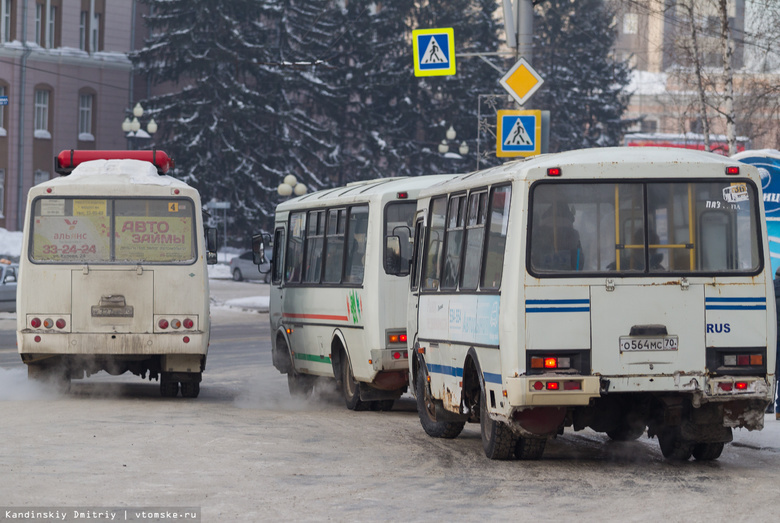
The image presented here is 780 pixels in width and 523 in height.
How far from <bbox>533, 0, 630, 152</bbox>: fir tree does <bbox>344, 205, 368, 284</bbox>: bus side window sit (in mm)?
61116

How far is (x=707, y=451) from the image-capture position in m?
11.2

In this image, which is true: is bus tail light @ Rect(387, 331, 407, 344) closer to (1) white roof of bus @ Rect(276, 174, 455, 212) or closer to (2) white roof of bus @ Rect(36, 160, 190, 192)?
(1) white roof of bus @ Rect(276, 174, 455, 212)

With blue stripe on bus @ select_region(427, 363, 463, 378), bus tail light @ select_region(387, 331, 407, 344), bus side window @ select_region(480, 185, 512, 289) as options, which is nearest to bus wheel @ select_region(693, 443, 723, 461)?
blue stripe on bus @ select_region(427, 363, 463, 378)

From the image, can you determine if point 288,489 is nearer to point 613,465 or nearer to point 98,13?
point 613,465

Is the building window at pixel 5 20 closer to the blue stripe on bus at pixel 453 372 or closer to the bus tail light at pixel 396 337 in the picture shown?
the bus tail light at pixel 396 337

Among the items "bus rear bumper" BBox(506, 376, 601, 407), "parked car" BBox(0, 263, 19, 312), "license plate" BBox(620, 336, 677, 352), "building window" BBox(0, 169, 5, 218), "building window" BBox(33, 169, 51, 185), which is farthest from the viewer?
"building window" BBox(33, 169, 51, 185)

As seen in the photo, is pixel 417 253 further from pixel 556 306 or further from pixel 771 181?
pixel 771 181

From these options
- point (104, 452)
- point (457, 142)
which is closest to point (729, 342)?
point (104, 452)

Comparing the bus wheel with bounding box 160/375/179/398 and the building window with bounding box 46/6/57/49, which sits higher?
the building window with bounding box 46/6/57/49

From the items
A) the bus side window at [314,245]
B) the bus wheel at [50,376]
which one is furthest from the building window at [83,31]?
the bus wheel at [50,376]

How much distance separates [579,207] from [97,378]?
1212cm

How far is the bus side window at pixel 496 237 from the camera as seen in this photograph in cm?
1070

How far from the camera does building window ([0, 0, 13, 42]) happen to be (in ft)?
206

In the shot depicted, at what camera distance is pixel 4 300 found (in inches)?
1292
